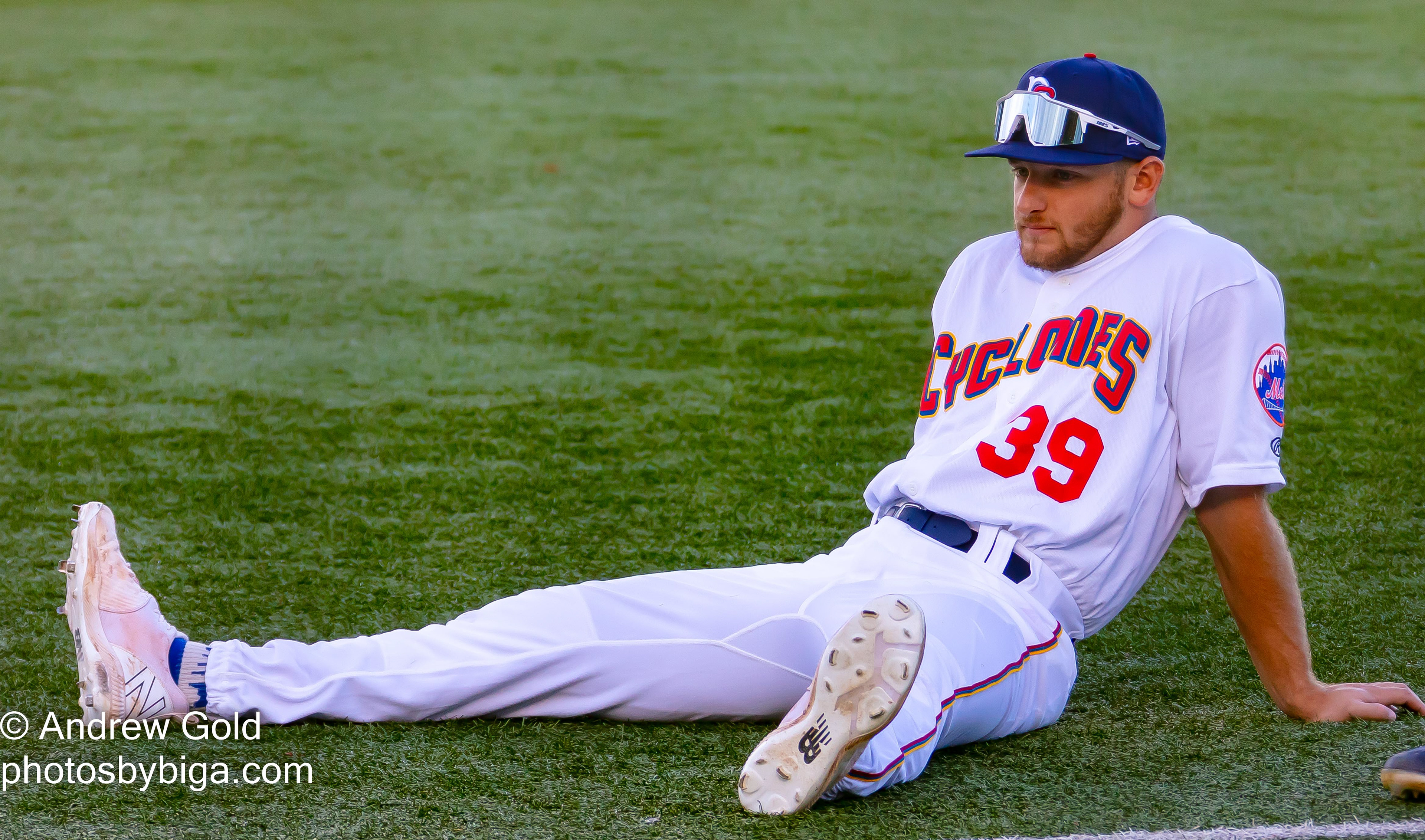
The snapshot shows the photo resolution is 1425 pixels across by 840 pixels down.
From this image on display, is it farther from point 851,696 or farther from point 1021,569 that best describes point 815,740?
point 1021,569

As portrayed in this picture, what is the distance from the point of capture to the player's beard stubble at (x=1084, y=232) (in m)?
2.51

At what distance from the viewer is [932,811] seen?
2158 millimetres

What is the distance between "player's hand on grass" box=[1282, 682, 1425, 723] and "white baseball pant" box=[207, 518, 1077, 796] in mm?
364

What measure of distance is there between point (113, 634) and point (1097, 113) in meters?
1.68

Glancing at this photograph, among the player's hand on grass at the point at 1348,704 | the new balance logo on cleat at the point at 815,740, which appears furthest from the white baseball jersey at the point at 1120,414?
the new balance logo on cleat at the point at 815,740

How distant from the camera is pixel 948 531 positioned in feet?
8.18

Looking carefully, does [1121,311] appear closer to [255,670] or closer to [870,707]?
[870,707]

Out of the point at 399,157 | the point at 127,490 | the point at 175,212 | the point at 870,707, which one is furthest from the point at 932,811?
the point at 399,157

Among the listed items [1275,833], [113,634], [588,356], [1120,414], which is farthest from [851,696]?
[588,356]

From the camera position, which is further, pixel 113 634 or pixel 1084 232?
pixel 1084 232

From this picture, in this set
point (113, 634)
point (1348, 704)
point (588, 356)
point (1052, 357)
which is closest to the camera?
point (113, 634)

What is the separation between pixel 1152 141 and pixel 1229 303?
290 mm

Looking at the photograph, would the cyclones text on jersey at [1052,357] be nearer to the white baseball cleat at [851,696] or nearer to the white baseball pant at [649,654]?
the white baseball pant at [649,654]

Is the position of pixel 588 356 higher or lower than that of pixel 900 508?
lower
